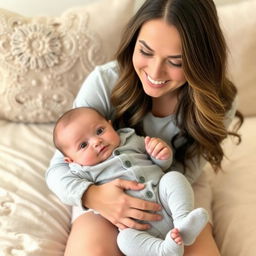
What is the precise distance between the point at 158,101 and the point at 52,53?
1.48 feet

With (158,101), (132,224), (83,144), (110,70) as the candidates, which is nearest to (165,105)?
(158,101)

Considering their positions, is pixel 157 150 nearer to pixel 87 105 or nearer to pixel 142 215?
pixel 142 215

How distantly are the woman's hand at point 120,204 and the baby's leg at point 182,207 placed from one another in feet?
0.19

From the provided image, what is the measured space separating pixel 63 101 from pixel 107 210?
0.58m

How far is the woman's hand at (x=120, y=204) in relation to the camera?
3.73 feet

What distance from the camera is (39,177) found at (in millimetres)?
1412

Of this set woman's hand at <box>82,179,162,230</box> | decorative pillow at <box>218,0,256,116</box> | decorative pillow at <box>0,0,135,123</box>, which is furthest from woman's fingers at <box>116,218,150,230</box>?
decorative pillow at <box>218,0,256,116</box>

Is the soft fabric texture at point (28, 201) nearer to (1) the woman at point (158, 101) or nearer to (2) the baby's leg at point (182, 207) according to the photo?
(1) the woman at point (158, 101)

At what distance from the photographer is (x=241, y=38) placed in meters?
1.59

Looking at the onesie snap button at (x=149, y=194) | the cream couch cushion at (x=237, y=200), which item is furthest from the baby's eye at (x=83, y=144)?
the cream couch cushion at (x=237, y=200)

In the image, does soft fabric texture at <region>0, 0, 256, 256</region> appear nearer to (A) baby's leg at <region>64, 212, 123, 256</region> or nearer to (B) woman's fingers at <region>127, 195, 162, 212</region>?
(A) baby's leg at <region>64, 212, 123, 256</region>

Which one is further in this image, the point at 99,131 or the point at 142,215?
the point at 99,131

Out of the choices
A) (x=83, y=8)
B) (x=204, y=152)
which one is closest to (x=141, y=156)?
(x=204, y=152)

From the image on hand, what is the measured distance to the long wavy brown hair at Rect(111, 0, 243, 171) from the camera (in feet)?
3.60
